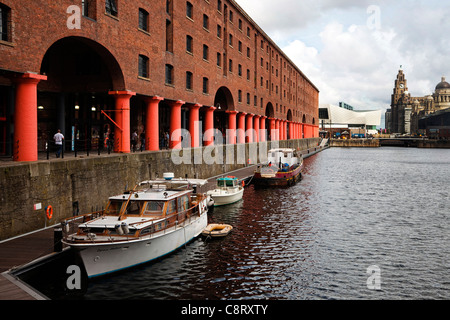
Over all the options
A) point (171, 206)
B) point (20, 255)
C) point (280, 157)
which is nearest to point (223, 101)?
point (280, 157)

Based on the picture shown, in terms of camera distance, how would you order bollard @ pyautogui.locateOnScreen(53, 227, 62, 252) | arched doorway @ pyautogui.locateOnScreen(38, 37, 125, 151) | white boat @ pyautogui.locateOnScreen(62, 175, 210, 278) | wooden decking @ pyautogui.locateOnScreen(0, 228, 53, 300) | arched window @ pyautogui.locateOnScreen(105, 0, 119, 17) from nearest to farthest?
wooden decking @ pyautogui.locateOnScreen(0, 228, 53, 300)
white boat @ pyautogui.locateOnScreen(62, 175, 210, 278)
bollard @ pyautogui.locateOnScreen(53, 227, 62, 252)
arched window @ pyautogui.locateOnScreen(105, 0, 119, 17)
arched doorway @ pyautogui.locateOnScreen(38, 37, 125, 151)

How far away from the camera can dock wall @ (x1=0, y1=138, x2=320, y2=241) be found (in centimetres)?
1697

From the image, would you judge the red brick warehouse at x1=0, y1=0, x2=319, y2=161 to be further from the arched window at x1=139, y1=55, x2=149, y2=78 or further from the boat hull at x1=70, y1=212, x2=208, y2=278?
the boat hull at x1=70, y1=212, x2=208, y2=278

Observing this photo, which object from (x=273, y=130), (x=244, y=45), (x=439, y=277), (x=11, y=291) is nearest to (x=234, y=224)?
(x=439, y=277)

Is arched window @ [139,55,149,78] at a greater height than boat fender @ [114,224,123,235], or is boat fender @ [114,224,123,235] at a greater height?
arched window @ [139,55,149,78]

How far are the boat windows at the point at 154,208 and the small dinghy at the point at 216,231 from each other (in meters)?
4.24

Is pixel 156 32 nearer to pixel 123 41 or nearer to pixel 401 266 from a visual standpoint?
pixel 123 41

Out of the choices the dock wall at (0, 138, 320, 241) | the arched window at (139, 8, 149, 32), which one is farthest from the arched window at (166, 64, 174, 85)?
the dock wall at (0, 138, 320, 241)

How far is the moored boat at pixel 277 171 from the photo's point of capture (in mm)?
41938

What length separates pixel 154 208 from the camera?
61.3 feet

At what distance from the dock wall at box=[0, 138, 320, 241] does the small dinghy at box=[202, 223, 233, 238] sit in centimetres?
632

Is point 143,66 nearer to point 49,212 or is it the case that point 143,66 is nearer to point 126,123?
point 126,123

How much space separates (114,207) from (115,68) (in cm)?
1241

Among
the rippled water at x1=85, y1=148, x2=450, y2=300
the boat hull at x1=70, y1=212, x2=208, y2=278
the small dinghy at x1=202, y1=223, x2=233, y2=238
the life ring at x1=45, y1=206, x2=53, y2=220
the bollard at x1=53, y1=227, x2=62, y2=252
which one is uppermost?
the life ring at x1=45, y1=206, x2=53, y2=220
